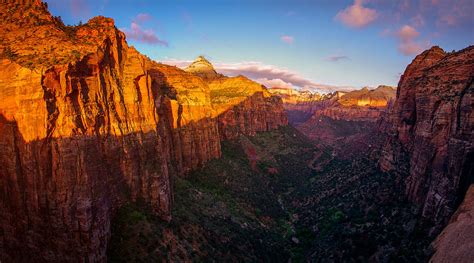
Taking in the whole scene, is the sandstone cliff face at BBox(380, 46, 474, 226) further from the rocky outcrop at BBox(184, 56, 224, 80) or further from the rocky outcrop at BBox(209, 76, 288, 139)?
the rocky outcrop at BBox(184, 56, 224, 80)

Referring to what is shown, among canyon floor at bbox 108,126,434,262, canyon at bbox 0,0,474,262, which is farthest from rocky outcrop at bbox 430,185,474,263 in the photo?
canyon floor at bbox 108,126,434,262

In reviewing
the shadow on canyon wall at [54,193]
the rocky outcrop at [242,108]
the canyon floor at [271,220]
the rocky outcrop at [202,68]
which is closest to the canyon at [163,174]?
the shadow on canyon wall at [54,193]

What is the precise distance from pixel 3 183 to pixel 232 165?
189 ft

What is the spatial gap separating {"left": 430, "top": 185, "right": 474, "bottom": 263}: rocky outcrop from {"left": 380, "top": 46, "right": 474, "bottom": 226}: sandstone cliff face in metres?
3.18

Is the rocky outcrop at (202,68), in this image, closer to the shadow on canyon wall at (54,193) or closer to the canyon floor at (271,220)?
the canyon floor at (271,220)

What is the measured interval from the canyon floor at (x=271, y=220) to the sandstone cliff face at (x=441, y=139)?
3.46 metres

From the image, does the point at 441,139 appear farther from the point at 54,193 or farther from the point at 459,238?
the point at 54,193

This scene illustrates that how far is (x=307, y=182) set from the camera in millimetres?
99625

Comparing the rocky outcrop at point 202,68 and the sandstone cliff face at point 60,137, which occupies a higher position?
the rocky outcrop at point 202,68

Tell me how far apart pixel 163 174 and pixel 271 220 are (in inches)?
1290

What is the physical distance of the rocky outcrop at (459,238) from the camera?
27.6 metres

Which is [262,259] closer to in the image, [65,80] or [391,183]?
[391,183]

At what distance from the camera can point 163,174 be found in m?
44.2

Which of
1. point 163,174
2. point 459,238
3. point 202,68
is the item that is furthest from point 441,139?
point 202,68
